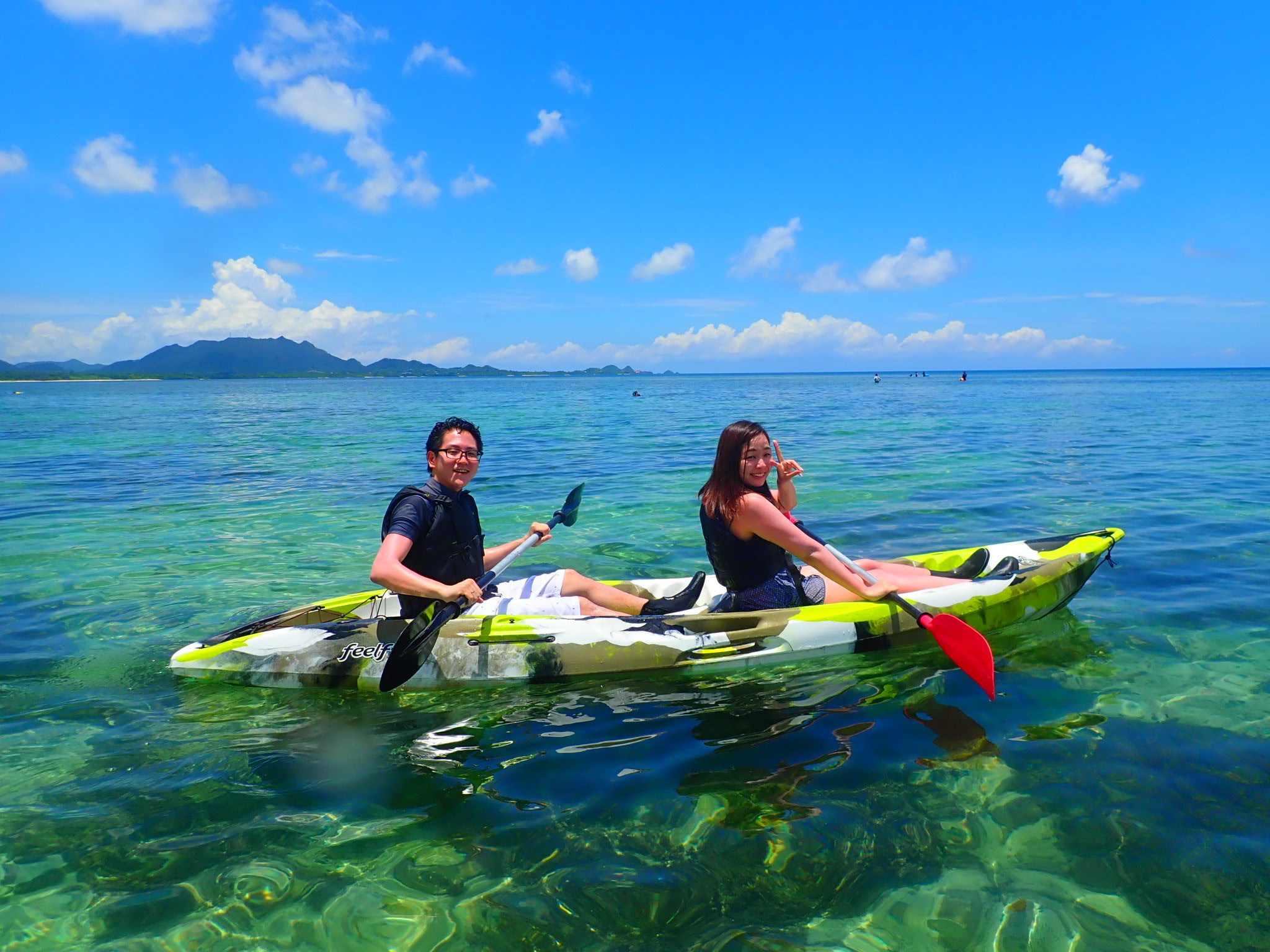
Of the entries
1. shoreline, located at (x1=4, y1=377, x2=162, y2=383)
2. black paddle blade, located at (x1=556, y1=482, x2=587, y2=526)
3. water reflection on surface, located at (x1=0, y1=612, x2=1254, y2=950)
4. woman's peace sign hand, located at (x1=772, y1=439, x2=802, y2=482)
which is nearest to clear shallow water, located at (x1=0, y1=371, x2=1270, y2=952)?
water reflection on surface, located at (x1=0, y1=612, x2=1254, y2=950)

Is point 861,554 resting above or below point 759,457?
below

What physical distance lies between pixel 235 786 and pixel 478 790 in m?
1.38

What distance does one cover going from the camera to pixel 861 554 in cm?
952

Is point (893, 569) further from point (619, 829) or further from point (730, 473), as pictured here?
point (619, 829)

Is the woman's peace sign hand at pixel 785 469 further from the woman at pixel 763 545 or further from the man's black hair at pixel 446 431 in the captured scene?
the man's black hair at pixel 446 431

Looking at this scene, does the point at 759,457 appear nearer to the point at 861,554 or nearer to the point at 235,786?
the point at 235,786

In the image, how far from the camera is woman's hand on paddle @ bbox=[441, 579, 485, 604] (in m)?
5.51

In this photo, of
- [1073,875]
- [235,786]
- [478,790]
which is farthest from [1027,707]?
[235,786]

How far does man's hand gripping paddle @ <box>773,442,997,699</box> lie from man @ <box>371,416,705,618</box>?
82.3 inches

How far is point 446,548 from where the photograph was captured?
5707 mm

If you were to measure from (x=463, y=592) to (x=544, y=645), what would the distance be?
2.29ft

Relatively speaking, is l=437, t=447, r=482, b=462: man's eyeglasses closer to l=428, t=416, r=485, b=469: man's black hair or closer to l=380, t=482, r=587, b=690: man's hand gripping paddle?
l=428, t=416, r=485, b=469: man's black hair

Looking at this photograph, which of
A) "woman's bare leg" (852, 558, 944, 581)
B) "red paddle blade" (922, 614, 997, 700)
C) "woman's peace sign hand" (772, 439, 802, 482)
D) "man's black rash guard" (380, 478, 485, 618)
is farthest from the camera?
"woman's bare leg" (852, 558, 944, 581)

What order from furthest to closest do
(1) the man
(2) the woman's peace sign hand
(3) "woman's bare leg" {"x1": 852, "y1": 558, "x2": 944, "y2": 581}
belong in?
(3) "woman's bare leg" {"x1": 852, "y1": 558, "x2": 944, "y2": 581} < (2) the woman's peace sign hand < (1) the man
